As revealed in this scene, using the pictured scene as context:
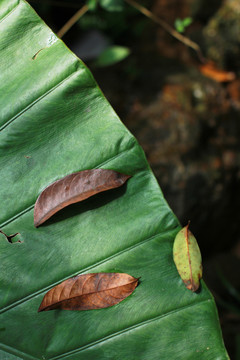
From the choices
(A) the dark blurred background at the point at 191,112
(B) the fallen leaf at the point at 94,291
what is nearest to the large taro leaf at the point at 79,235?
(B) the fallen leaf at the point at 94,291

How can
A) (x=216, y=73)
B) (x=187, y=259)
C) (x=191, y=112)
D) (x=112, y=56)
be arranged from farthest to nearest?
(x=216, y=73)
(x=191, y=112)
(x=112, y=56)
(x=187, y=259)

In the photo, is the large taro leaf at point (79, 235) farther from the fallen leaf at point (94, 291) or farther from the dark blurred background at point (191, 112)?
the dark blurred background at point (191, 112)

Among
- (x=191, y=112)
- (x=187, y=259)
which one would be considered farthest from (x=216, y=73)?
(x=187, y=259)

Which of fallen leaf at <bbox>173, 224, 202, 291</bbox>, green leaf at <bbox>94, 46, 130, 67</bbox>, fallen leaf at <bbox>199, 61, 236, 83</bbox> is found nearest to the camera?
fallen leaf at <bbox>173, 224, 202, 291</bbox>

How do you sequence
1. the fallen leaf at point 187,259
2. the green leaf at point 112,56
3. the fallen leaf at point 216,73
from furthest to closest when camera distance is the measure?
1. the fallen leaf at point 216,73
2. the green leaf at point 112,56
3. the fallen leaf at point 187,259

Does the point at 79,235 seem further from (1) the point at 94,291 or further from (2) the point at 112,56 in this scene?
(2) the point at 112,56

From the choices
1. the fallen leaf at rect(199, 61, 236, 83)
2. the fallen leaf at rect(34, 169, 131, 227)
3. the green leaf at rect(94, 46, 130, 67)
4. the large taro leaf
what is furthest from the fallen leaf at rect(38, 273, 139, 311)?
the fallen leaf at rect(199, 61, 236, 83)

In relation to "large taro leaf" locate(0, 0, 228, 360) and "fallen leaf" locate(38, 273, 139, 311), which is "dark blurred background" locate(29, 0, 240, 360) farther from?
"fallen leaf" locate(38, 273, 139, 311)
